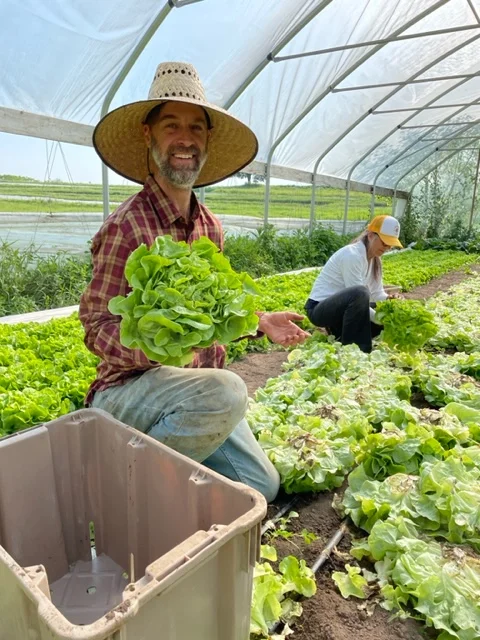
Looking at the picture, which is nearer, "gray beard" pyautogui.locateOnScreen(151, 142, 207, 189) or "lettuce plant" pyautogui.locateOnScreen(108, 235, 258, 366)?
"lettuce plant" pyautogui.locateOnScreen(108, 235, 258, 366)

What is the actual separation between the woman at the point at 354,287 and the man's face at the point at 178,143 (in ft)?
10.1

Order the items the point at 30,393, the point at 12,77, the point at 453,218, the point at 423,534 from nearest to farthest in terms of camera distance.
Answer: the point at 423,534, the point at 30,393, the point at 12,77, the point at 453,218

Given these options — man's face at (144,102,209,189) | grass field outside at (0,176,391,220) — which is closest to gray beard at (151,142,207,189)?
man's face at (144,102,209,189)

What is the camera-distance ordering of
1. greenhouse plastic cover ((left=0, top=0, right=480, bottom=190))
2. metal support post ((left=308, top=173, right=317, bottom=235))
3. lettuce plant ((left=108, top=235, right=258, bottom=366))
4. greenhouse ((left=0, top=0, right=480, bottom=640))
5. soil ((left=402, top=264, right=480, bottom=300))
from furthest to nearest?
metal support post ((left=308, top=173, right=317, bottom=235))
soil ((left=402, top=264, right=480, bottom=300))
greenhouse plastic cover ((left=0, top=0, right=480, bottom=190))
lettuce plant ((left=108, top=235, right=258, bottom=366))
greenhouse ((left=0, top=0, right=480, bottom=640))

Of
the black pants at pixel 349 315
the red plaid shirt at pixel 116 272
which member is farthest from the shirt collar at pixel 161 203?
the black pants at pixel 349 315

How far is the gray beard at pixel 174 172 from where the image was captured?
2.81 m

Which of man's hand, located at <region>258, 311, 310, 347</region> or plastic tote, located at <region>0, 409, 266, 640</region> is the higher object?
man's hand, located at <region>258, 311, 310, 347</region>

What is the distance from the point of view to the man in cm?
254

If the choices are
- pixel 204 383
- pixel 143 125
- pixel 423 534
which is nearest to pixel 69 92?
pixel 143 125

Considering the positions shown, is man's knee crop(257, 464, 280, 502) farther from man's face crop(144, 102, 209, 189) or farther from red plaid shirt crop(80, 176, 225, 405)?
man's face crop(144, 102, 209, 189)

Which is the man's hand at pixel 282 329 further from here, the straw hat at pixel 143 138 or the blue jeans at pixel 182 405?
the straw hat at pixel 143 138

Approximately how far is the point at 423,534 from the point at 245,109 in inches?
404

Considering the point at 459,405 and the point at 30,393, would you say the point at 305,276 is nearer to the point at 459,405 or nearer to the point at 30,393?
the point at 459,405

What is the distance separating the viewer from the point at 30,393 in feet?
11.6
